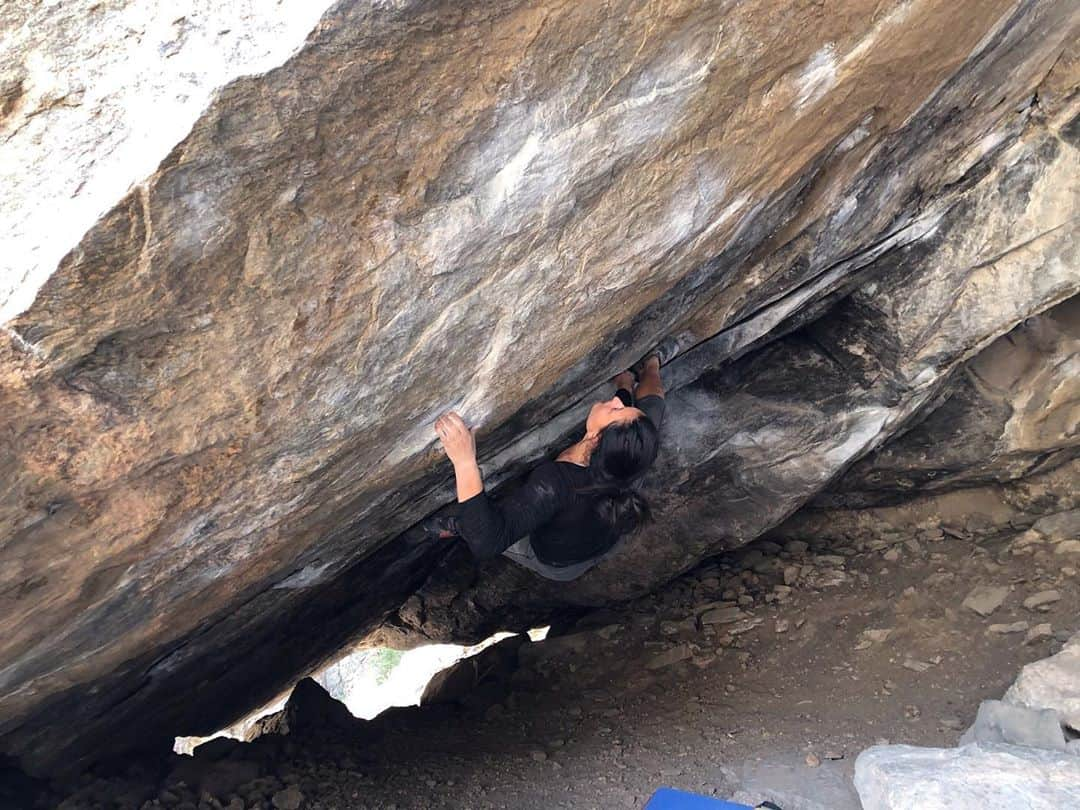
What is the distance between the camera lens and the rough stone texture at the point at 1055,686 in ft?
10.8

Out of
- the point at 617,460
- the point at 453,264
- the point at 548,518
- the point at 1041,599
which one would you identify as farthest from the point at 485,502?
the point at 1041,599

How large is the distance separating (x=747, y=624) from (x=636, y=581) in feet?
2.87

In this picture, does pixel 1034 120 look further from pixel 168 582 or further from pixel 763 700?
pixel 168 582

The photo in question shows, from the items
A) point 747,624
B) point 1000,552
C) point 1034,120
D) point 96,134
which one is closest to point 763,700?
point 747,624

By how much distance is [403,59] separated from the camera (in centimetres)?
197

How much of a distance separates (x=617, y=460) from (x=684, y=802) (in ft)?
4.41

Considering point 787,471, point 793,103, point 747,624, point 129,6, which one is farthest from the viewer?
point 747,624

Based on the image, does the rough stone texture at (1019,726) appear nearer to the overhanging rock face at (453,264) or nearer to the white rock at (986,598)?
the white rock at (986,598)

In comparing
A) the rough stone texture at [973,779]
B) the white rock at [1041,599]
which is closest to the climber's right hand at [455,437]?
the rough stone texture at [973,779]

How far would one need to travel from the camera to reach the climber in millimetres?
3281

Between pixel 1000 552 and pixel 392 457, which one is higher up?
pixel 392 457

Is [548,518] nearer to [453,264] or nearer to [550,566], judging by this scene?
[550,566]

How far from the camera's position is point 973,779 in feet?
9.36

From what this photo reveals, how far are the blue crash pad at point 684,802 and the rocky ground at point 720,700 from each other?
41cm
